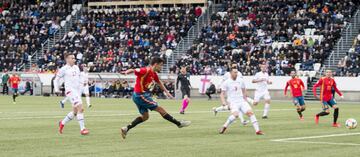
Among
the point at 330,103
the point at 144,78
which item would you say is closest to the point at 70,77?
the point at 144,78

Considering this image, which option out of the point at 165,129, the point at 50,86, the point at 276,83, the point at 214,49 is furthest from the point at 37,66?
the point at 165,129

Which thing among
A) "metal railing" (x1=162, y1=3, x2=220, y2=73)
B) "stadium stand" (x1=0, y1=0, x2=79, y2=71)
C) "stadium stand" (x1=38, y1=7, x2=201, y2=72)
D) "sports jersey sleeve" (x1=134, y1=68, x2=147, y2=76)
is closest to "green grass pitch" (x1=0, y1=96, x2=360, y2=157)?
"sports jersey sleeve" (x1=134, y1=68, x2=147, y2=76)

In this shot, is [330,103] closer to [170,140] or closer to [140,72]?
[170,140]

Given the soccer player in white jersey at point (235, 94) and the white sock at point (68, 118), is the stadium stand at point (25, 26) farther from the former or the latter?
the soccer player in white jersey at point (235, 94)

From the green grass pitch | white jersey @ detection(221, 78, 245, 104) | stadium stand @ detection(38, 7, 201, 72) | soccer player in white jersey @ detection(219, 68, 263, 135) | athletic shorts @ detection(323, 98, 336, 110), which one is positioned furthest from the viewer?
stadium stand @ detection(38, 7, 201, 72)

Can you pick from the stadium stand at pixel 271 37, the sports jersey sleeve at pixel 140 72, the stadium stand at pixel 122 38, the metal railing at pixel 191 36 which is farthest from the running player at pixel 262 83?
the stadium stand at pixel 122 38

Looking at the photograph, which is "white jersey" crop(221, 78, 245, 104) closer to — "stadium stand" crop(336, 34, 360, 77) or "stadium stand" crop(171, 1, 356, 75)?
"stadium stand" crop(336, 34, 360, 77)

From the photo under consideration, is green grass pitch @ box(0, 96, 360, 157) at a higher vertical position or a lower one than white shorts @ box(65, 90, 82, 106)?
lower

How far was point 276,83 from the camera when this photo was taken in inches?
2087

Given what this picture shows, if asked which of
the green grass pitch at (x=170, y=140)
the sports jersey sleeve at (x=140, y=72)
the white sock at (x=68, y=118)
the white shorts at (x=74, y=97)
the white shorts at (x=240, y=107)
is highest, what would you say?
the sports jersey sleeve at (x=140, y=72)

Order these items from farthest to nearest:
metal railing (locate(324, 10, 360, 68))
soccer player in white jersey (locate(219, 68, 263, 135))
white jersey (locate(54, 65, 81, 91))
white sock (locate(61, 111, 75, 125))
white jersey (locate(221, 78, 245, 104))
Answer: metal railing (locate(324, 10, 360, 68))
white jersey (locate(54, 65, 81, 91))
white jersey (locate(221, 78, 245, 104))
soccer player in white jersey (locate(219, 68, 263, 135))
white sock (locate(61, 111, 75, 125))

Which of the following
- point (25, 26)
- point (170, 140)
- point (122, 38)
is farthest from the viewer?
point (25, 26)

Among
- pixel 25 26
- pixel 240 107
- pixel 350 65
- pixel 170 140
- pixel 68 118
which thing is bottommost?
pixel 170 140

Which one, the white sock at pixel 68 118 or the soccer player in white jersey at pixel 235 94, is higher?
the soccer player in white jersey at pixel 235 94
